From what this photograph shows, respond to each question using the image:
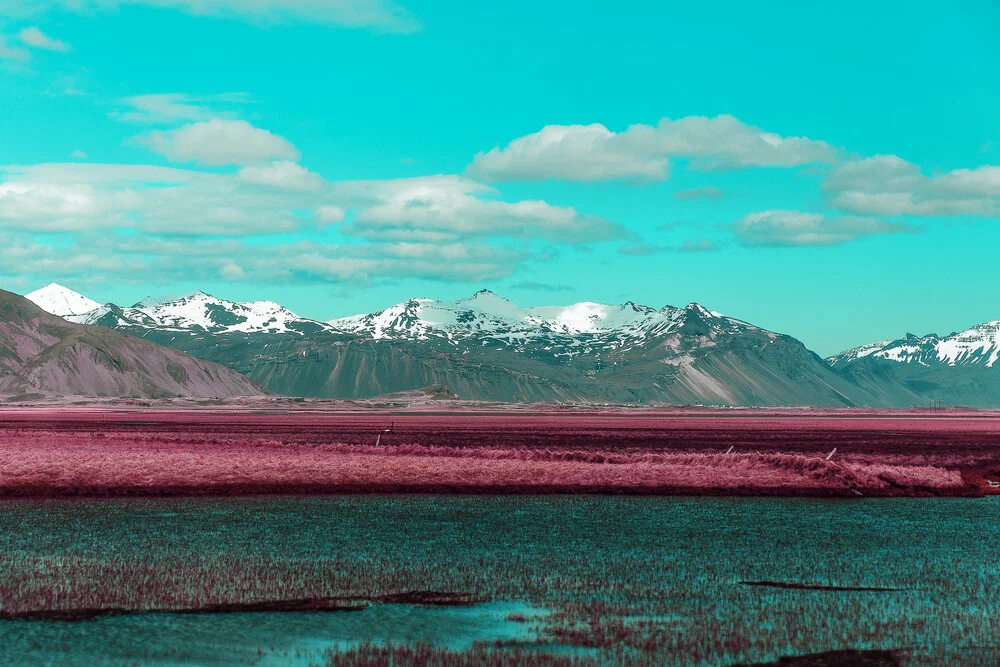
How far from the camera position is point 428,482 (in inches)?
2140

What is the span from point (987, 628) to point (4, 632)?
69.7 ft

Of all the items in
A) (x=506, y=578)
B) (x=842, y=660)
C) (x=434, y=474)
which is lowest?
(x=842, y=660)

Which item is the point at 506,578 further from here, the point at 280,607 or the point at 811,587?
the point at 811,587

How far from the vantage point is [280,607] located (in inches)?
979

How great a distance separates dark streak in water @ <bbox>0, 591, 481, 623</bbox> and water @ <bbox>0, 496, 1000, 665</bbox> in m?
0.33

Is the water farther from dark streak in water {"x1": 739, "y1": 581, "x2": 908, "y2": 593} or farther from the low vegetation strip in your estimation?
the low vegetation strip

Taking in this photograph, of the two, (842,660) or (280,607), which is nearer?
(842,660)

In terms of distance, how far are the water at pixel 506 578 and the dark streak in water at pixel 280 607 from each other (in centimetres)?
33

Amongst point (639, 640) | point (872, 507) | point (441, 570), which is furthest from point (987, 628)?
point (872, 507)

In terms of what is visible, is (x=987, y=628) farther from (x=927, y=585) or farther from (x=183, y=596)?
(x=183, y=596)

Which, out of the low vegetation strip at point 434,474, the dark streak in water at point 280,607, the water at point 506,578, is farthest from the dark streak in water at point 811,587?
the low vegetation strip at point 434,474

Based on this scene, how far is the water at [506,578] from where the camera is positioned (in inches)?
866

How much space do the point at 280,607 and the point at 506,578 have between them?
21.3ft

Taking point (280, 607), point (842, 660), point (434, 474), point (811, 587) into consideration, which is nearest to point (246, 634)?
point (280, 607)
